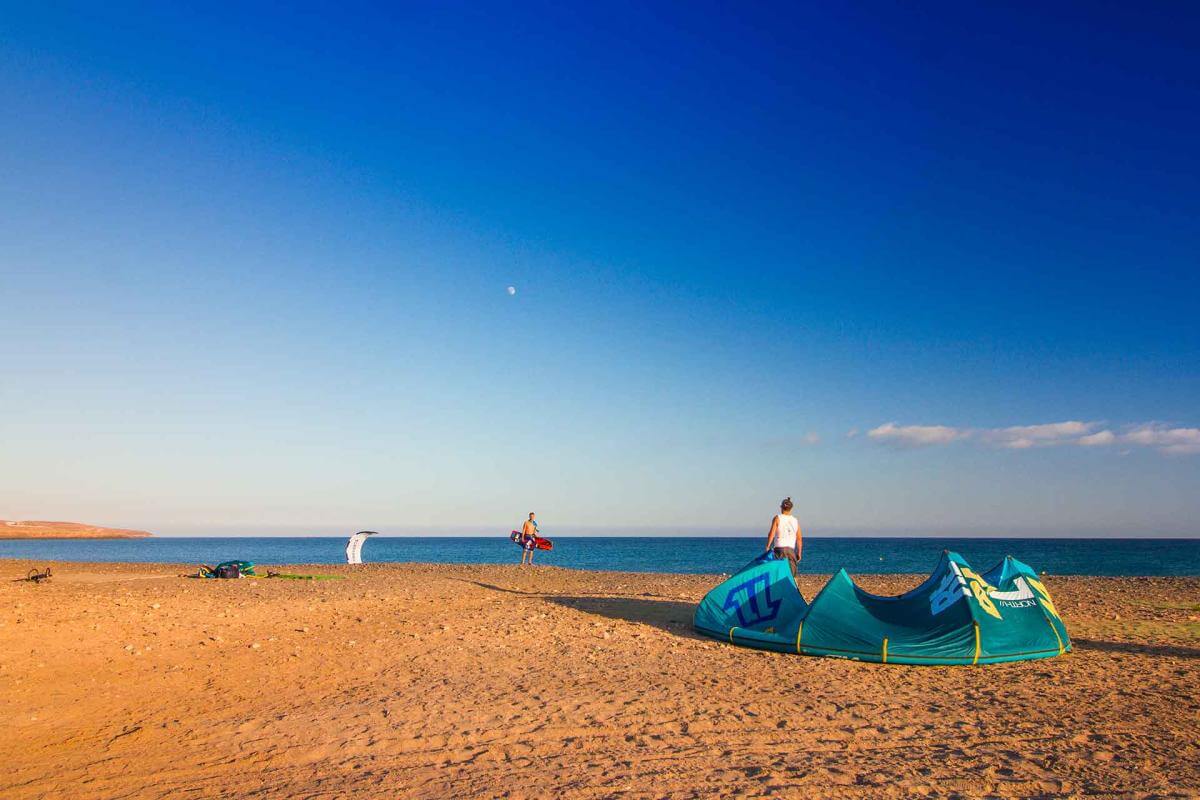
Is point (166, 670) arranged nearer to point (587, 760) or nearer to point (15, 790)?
point (15, 790)

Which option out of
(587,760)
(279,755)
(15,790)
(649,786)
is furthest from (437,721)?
(15,790)

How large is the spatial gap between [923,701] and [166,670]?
8.89m

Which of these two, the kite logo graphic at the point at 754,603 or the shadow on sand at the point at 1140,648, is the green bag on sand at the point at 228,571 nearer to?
the kite logo graphic at the point at 754,603

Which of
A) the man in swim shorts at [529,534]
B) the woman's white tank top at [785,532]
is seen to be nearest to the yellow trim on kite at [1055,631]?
the woman's white tank top at [785,532]

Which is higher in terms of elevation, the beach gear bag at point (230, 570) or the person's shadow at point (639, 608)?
the beach gear bag at point (230, 570)

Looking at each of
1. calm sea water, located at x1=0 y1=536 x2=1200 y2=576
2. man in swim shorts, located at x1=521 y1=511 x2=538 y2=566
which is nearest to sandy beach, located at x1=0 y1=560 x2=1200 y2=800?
man in swim shorts, located at x1=521 y1=511 x2=538 y2=566

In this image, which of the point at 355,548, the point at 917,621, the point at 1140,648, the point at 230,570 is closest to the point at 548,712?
the point at 917,621

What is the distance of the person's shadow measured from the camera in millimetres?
13023

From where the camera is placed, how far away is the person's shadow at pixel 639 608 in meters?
13.0

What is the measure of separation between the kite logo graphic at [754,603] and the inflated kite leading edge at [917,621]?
15 millimetres

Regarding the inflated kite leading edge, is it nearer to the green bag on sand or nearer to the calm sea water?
the green bag on sand

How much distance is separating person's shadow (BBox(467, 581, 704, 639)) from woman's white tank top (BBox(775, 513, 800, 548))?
209 centimetres

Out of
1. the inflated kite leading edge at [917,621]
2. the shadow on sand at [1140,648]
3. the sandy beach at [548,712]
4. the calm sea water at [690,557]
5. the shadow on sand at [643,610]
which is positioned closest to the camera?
the sandy beach at [548,712]

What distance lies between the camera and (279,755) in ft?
21.0
